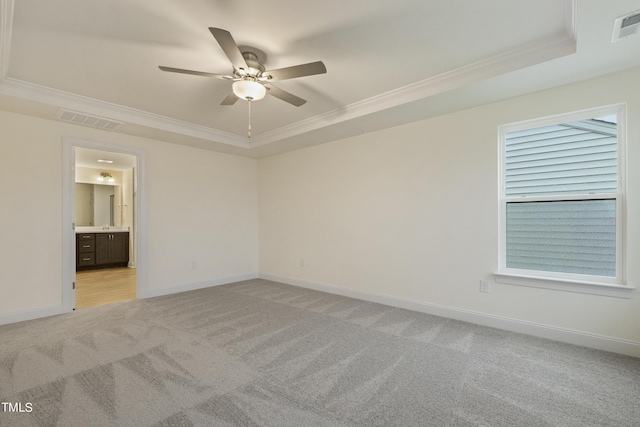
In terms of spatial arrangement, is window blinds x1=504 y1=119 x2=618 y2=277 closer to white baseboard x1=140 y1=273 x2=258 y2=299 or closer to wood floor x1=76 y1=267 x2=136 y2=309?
white baseboard x1=140 y1=273 x2=258 y2=299

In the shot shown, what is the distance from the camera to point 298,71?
6.87ft

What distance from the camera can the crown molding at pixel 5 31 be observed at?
5.78 feet

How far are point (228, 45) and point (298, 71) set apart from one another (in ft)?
1.68

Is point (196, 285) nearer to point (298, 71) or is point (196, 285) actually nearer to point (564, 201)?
point (298, 71)

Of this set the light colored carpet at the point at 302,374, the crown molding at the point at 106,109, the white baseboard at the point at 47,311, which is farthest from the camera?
the white baseboard at the point at 47,311

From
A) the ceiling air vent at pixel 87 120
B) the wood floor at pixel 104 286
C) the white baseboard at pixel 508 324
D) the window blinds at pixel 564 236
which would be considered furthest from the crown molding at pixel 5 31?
the window blinds at pixel 564 236

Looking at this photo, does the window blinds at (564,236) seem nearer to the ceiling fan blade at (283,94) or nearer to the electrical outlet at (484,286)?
the electrical outlet at (484,286)

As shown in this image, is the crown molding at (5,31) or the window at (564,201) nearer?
the crown molding at (5,31)

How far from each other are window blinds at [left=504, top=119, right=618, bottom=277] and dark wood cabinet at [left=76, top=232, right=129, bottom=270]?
8.00 meters

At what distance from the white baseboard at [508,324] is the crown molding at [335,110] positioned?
2401 millimetres

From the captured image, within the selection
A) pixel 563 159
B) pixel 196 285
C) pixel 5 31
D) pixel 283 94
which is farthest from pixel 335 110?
pixel 196 285

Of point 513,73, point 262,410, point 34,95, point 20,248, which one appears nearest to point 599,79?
point 513,73

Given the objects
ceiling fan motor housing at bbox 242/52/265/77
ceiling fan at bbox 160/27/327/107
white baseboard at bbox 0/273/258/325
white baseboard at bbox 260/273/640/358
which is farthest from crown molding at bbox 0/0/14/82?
white baseboard at bbox 260/273/640/358

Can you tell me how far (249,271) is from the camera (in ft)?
18.2
